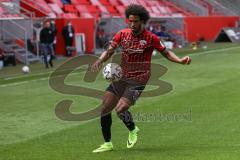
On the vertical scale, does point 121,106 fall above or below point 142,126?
above

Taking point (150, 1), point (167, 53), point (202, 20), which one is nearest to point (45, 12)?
point (150, 1)

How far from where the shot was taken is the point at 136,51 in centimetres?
936

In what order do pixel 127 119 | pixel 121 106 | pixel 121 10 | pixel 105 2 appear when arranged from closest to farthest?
pixel 121 106
pixel 127 119
pixel 121 10
pixel 105 2

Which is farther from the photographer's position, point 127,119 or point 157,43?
point 127,119

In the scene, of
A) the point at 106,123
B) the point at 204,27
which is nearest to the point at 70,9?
the point at 204,27

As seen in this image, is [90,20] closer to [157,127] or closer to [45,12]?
[45,12]

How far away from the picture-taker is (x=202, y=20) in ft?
165

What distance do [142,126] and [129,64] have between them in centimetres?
288

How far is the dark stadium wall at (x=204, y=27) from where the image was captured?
49166 millimetres

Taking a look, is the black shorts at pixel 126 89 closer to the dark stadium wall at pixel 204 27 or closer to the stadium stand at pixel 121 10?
the stadium stand at pixel 121 10

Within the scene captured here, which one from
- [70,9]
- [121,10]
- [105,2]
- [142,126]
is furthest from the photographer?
[105,2]

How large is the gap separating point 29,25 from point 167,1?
22434 mm

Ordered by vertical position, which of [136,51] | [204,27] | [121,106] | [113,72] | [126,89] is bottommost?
[204,27]

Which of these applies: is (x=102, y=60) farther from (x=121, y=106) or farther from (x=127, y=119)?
(x=127, y=119)
